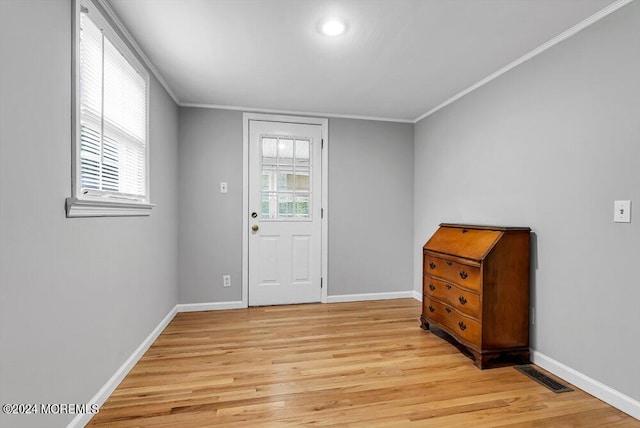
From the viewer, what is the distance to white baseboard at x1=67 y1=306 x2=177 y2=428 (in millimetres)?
1504

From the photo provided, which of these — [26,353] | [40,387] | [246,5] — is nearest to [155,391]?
[40,387]

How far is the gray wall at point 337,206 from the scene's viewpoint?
3.39 meters

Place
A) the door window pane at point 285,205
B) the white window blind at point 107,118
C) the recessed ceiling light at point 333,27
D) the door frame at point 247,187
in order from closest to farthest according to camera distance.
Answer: the white window blind at point 107,118
the recessed ceiling light at point 333,27
the door frame at point 247,187
the door window pane at point 285,205

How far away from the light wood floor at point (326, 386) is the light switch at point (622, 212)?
1053mm

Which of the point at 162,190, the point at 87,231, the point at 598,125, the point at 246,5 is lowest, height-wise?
the point at 87,231

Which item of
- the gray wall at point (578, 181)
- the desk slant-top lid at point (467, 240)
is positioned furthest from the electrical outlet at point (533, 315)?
the desk slant-top lid at point (467, 240)

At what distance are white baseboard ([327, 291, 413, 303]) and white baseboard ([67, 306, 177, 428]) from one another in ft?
6.17

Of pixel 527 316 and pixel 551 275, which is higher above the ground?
pixel 551 275

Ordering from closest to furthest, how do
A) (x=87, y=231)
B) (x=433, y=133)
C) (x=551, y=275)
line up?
(x=87, y=231)
(x=551, y=275)
(x=433, y=133)

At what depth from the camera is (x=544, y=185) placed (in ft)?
7.15

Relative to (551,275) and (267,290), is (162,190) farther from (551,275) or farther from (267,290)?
(551,275)

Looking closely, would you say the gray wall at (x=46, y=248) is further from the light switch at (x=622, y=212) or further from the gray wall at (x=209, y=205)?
the light switch at (x=622, y=212)

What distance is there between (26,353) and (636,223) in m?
2.87

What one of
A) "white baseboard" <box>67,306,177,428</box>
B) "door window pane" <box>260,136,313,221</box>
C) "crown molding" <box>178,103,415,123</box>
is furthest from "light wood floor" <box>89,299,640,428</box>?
"crown molding" <box>178,103,415,123</box>
